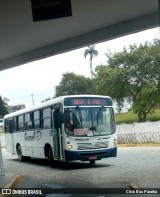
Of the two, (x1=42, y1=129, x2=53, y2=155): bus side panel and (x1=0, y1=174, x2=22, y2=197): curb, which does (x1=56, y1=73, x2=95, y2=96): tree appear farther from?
(x1=0, y1=174, x2=22, y2=197): curb

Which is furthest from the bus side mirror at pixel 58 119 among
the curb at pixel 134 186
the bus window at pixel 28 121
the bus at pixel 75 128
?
the curb at pixel 134 186

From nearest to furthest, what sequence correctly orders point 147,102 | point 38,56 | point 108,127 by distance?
point 147,102, point 108,127, point 38,56

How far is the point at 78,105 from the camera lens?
19.9 feet

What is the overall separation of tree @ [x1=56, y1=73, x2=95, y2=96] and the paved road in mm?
1102

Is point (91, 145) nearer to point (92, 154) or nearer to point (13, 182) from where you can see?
point (92, 154)

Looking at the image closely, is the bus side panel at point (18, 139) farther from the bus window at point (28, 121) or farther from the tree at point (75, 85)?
the tree at point (75, 85)

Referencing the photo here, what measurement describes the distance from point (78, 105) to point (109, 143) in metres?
0.78

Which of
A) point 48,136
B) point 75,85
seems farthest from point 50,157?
point 75,85

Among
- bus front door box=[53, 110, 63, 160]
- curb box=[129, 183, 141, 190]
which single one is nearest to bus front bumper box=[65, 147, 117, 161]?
bus front door box=[53, 110, 63, 160]

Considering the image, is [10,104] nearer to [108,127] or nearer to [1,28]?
[1,28]

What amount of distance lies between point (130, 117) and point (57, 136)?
1.25 m

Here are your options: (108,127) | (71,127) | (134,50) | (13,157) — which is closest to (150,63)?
(134,50)

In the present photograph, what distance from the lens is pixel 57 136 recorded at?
6223 millimetres

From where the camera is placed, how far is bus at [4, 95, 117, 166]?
6.03 metres
